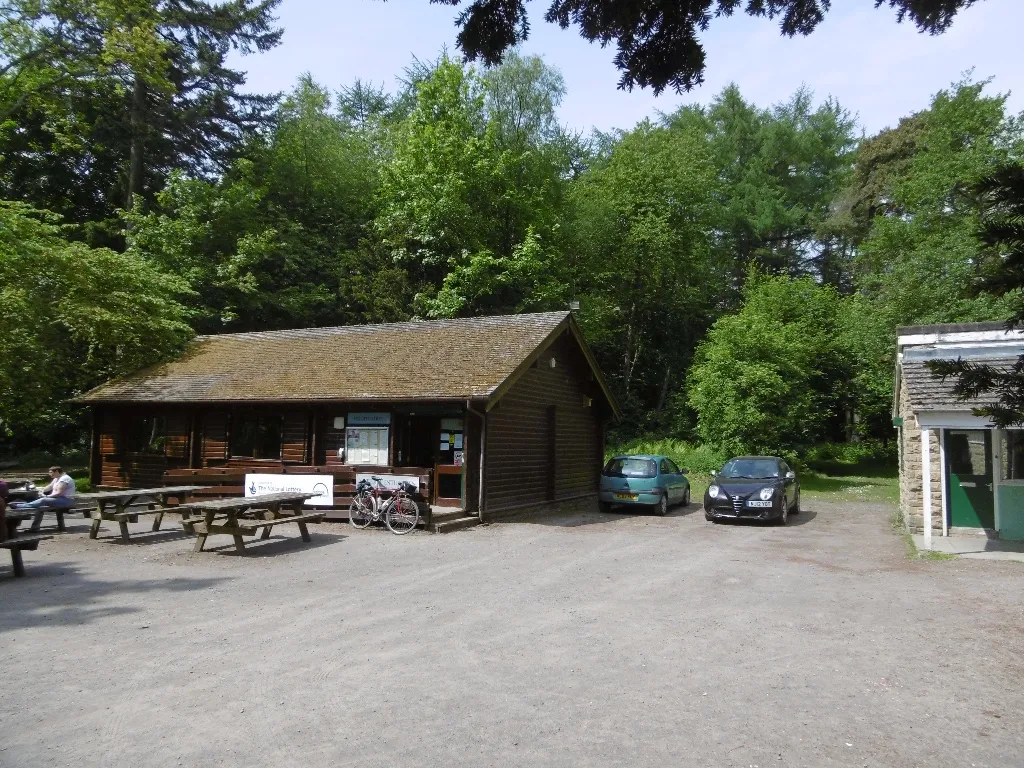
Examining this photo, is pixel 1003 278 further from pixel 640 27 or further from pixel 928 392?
pixel 928 392

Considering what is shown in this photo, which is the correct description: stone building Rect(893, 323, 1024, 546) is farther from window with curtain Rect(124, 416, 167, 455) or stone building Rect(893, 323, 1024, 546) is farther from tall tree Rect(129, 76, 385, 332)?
tall tree Rect(129, 76, 385, 332)

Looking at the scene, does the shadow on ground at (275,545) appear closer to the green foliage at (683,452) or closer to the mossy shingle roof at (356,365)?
the mossy shingle roof at (356,365)

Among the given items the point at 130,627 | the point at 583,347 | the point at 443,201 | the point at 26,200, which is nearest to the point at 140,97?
the point at 26,200

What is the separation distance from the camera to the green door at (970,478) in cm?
1528

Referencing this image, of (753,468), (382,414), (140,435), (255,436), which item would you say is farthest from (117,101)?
(753,468)

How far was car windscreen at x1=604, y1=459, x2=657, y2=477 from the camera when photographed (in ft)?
64.2

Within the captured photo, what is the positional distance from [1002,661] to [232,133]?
125ft

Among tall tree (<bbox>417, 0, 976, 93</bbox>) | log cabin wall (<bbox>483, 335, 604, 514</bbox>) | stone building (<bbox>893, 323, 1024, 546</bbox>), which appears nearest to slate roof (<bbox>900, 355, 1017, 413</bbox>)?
stone building (<bbox>893, 323, 1024, 546</bbox>)

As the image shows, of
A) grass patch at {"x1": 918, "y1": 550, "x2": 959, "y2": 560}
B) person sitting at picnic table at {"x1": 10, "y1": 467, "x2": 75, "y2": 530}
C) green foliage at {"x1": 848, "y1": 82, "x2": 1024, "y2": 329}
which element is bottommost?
grass patch at {"x1": 918, "y1": 550, "x2": 959, "y2": 560}

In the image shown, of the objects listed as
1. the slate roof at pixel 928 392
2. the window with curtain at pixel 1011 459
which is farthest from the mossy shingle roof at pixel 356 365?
the window with curtain at pixel 1011 459

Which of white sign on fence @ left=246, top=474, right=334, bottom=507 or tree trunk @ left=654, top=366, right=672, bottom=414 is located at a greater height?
tree trunk @ left=654, top=366, right=672, bottom=414

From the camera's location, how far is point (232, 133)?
36.9 metres

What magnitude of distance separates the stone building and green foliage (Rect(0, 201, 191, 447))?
21550 mm

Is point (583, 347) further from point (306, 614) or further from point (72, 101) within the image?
point (72, 101)
